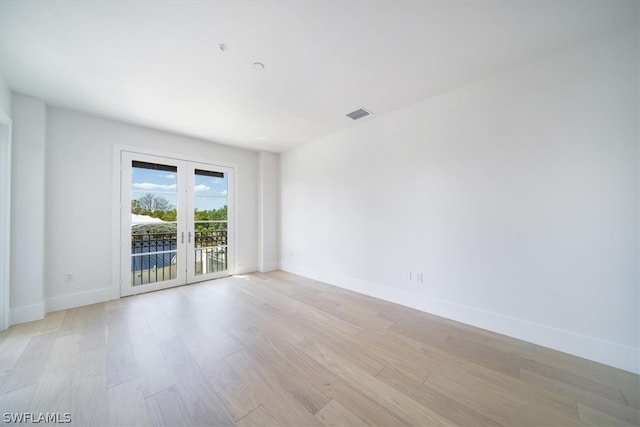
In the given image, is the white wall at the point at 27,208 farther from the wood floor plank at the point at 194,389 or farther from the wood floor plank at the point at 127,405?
the wood floor plank at the point at 127,405

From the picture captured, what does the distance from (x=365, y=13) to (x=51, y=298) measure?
4977 mm

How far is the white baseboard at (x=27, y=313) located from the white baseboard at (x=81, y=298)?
188 millimetres

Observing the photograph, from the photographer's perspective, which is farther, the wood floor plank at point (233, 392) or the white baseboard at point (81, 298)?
the white baseboard at point (81, 298)

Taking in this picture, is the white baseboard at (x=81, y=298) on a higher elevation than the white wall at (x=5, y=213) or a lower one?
lower

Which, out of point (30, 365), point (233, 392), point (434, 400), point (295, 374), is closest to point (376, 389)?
point (434, 400)

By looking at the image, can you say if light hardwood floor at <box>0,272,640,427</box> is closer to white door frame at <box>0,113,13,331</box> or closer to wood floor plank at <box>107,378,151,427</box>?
wood floor plank at <box>107,378,151,427</box>

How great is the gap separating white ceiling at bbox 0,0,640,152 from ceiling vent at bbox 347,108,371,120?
0.21m

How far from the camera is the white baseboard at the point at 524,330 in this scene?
1.87 m

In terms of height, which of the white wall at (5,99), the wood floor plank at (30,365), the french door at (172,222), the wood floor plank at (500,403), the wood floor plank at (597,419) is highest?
the white wall at (5,99)

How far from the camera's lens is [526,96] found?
229cm

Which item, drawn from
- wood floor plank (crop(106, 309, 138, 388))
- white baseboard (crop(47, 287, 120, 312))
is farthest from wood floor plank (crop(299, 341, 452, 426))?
white baseboard (crop(47, 287, 120, 312))

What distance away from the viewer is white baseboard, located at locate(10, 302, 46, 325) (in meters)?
2.65

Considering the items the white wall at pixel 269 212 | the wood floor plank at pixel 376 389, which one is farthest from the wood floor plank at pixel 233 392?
the white wall at pixel 269 212

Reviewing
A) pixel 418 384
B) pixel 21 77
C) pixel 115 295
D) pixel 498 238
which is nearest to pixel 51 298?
pixel 115 295
